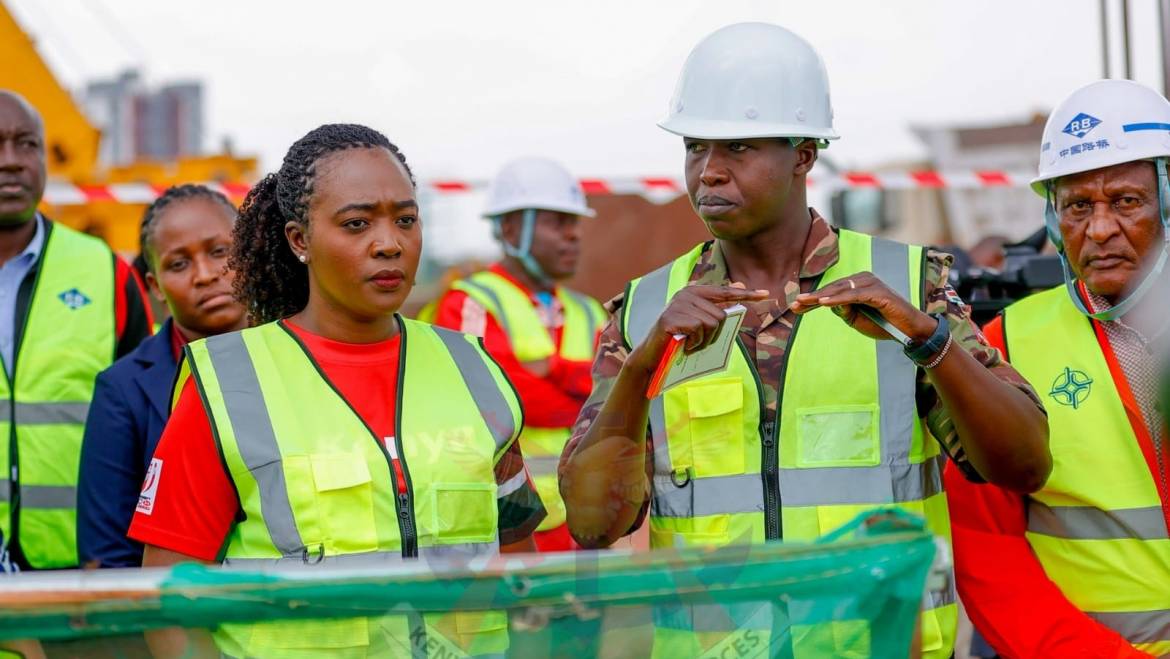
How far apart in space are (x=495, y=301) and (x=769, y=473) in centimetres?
323

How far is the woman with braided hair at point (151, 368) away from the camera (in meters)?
3.64

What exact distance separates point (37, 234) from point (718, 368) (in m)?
2.95

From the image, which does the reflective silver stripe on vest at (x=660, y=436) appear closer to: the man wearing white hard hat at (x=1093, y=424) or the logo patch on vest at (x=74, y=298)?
the man wearing white hard hat at (x=1093, y=424)

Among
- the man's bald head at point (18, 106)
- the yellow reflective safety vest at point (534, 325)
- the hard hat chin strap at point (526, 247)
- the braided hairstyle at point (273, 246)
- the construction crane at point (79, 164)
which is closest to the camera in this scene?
the braided hairstyle at point (273, 246)

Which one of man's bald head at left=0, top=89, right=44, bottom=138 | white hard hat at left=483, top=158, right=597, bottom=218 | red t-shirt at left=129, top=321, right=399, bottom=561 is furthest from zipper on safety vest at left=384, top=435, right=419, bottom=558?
white hard hat at left=483, top=158, right=597, bottom=218

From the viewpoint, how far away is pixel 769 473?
3092 millimetres

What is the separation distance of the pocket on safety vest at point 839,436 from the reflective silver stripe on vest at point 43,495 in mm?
2567

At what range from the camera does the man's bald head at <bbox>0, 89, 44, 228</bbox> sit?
477 cm

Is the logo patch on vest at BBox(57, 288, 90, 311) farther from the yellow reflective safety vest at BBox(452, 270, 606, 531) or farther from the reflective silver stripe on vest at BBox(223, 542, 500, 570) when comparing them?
the reflective silver stripe on vest at BBox(223, 542, 500, 570)

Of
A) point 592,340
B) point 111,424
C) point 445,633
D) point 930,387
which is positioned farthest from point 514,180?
point 445,633

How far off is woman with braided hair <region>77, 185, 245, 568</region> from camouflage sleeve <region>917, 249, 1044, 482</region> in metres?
1.87

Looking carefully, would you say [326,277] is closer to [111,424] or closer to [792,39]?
[111,424]

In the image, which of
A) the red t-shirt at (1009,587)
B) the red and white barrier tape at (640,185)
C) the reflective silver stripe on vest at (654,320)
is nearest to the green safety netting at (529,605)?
the reflective silver stripe on vest at (654,320)

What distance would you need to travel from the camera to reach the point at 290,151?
3357 millimetres
